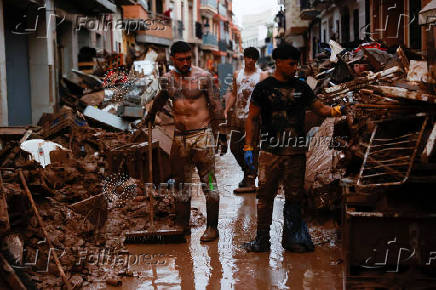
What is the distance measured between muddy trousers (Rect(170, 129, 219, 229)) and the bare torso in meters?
0.11

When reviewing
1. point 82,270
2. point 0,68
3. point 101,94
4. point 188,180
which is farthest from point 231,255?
point 101,94

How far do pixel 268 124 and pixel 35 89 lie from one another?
392 inches

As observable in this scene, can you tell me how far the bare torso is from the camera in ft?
18.4

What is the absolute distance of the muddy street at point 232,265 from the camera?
4.35 metres

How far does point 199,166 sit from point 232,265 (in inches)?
49.3

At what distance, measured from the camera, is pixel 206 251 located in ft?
17.0

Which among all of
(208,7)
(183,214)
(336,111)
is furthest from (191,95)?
(208,7)

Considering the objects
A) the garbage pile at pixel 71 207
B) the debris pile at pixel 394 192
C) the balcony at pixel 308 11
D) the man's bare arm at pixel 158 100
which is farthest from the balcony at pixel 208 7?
the debris pile at pixel 394 192

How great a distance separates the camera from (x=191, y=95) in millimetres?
5602

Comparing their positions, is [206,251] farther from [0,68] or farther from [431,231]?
[0,68]

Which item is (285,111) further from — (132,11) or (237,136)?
(132,11)

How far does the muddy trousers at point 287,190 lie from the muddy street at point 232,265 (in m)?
0.20

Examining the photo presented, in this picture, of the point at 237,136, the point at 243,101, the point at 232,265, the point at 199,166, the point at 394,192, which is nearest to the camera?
the point at 394,192

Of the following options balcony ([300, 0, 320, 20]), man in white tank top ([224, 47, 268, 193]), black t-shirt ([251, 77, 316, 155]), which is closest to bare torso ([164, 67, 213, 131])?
black t-shirt ([251, 77, 316, 155])
